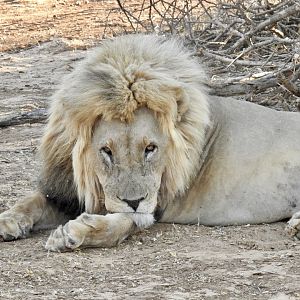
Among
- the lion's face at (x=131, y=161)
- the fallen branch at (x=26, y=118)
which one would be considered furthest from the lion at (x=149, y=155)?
the fallen branch at (x=26, y=118)

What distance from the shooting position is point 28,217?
4730 mm

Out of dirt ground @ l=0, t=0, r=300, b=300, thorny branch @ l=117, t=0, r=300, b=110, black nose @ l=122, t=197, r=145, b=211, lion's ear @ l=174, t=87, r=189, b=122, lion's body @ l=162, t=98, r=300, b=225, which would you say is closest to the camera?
dirt ground @ l=0, t=0, r=300, b=300

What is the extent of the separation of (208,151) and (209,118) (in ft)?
0.57

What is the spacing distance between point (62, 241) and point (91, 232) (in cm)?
14

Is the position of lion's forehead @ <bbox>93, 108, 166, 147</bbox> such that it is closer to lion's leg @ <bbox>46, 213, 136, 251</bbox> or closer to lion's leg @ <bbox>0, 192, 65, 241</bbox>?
lion's leg @ <bbox>46, 213, 136, 251</bbox>

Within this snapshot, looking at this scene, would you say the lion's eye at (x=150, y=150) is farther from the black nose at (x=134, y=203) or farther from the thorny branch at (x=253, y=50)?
the thorny branch at (x=253, y=50)

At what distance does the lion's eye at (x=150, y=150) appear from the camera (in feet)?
14.8

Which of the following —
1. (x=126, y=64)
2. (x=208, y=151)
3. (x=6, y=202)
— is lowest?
(x=6, y=202)

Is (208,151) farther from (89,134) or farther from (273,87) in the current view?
(273,87)

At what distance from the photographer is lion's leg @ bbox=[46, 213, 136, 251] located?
4.29 m

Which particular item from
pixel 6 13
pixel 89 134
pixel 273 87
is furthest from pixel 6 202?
pixel 6 13

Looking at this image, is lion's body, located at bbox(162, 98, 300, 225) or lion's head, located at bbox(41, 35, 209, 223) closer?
lion's head, located at bbox(41, 35, 209, 223)

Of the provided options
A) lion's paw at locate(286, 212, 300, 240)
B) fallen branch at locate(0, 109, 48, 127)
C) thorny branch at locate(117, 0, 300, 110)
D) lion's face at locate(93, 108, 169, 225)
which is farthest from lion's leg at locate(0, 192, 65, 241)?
fallen branch at locate(0, 109, 48, 127)

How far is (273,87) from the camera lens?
714 cm
